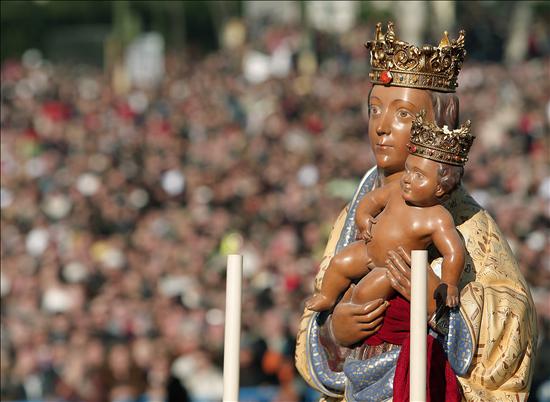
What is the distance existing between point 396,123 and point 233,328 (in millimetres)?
1211

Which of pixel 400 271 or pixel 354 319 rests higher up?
pixel 400 271

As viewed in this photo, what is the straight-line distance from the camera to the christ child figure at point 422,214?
5.10 m

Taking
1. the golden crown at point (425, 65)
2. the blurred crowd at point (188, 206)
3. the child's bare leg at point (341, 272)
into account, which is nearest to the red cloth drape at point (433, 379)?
the child's bare leg at point (341, 272)

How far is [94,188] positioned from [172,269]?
309cm

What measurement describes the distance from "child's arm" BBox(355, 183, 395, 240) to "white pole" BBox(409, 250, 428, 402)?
3.39 ft

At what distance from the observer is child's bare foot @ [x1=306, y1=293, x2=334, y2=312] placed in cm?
549

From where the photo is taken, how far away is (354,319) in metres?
5.36

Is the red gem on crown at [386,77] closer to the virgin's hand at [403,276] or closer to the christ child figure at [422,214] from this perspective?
the christ child figure at [422,214]

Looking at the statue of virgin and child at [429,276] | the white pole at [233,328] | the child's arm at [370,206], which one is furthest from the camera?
the child's arm at [370,206]

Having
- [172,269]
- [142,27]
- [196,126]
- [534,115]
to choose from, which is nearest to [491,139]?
[534,115]

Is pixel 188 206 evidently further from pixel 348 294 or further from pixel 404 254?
pixel 404 254

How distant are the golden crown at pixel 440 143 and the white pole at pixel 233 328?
2.96 ft

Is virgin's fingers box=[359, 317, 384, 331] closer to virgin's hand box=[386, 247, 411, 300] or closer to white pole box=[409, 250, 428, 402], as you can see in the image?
virgin's hand box=[386, 247, 411, 300]

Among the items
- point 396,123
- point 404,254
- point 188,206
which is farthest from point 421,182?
point 188,206
